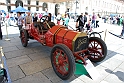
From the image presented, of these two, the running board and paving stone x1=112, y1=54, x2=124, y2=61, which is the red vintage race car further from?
paving stone x1=112, y1=54, x2=124, y2=61

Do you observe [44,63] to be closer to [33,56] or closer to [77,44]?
[33,56]

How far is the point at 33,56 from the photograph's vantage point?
13.9ft

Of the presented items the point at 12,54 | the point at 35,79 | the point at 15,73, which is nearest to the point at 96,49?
the point at 35,79

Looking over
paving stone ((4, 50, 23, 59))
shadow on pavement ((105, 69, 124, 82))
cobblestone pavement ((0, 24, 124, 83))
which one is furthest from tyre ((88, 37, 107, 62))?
paving stone ((4, 50, 23, 59))

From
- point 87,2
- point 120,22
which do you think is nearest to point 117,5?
point 87,2

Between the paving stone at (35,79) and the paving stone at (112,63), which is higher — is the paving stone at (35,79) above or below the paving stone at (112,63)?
below

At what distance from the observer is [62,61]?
2895 millimetres

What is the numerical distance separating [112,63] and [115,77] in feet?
3.00

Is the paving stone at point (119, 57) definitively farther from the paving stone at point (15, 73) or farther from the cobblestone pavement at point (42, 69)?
the paving stone at point (15, 73)

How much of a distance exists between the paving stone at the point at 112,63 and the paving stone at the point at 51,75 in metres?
1.66

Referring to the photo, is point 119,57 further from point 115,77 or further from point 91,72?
point 91,72

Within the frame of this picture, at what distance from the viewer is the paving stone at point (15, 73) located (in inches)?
113

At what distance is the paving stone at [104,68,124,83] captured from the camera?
115 inches

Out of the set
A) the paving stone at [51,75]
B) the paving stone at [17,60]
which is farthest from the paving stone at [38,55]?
the paving stone at [51,75]
